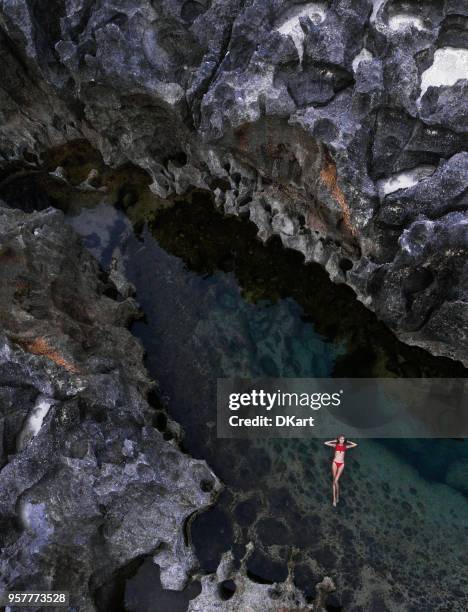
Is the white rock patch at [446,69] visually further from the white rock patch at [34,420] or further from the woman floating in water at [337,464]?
the white rock patch at [34,420]

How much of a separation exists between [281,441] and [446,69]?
7.89 metres

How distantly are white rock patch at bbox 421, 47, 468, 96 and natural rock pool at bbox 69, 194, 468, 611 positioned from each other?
435 cm

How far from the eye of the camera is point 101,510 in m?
8.65

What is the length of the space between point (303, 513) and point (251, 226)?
644 centimetres

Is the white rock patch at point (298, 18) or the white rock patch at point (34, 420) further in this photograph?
Result: the white rock patch at point (298, 18)

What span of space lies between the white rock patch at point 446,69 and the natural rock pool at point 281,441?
4.35 metres

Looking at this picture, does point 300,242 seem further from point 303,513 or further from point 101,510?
point 101,510

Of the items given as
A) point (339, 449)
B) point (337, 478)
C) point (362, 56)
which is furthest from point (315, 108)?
point (337, 478)

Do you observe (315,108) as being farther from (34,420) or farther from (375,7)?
(34,420)

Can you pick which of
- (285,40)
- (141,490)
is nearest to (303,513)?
(141,490)

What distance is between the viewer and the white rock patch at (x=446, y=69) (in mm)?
10078

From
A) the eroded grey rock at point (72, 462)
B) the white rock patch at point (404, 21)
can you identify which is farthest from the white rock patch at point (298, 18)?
the eroded grey rock at point (72, 462)

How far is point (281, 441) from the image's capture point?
10164 millimetres

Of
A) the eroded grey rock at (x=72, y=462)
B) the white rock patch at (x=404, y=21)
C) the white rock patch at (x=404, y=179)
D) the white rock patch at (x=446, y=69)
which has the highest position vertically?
the white rock patch at (x=404, y=21)
